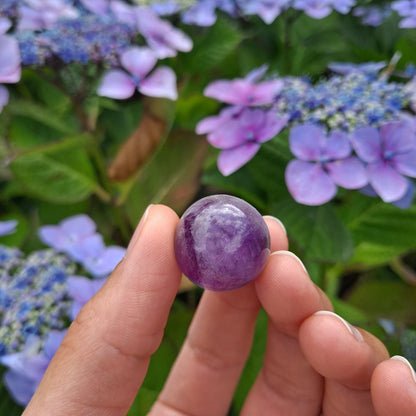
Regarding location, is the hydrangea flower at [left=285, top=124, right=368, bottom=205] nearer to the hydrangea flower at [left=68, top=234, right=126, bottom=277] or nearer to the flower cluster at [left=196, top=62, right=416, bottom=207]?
the flower cluster at [left=196, top=62, right=416, bottom=207]

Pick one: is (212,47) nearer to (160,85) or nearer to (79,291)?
(160,85)

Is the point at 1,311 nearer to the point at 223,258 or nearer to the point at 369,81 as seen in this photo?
the point at 223,258

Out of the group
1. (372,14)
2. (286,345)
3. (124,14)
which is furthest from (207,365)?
(372,14)

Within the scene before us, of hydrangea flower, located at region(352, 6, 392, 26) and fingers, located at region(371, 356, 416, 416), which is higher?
hydrangea flower, located at region(352, 6, 392, 26)

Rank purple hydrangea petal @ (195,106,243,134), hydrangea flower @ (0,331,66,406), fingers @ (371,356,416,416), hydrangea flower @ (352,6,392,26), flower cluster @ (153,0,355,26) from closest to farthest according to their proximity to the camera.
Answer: fingers @ (371,356,416,416) < hydrangea flower @ (0,331,66,406) < purple hydrangea petal @ (195,106,243,134) < flower cluster @ (153,0,355,26) < hydrangea flower @ (352,6,392,26)

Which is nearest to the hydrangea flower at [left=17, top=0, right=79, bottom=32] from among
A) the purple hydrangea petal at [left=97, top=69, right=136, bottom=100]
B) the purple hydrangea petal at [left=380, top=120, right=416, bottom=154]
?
the purple hydrangea petal at [left=97, top=69, right=136, bottom=100]

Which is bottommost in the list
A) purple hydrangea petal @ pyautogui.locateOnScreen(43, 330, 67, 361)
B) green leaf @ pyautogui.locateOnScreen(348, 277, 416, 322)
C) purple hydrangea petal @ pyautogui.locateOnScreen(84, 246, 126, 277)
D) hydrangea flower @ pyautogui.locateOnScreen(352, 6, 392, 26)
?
green leaf @ pyautogui.locateOnScreen(348, 277, 416, 322)
